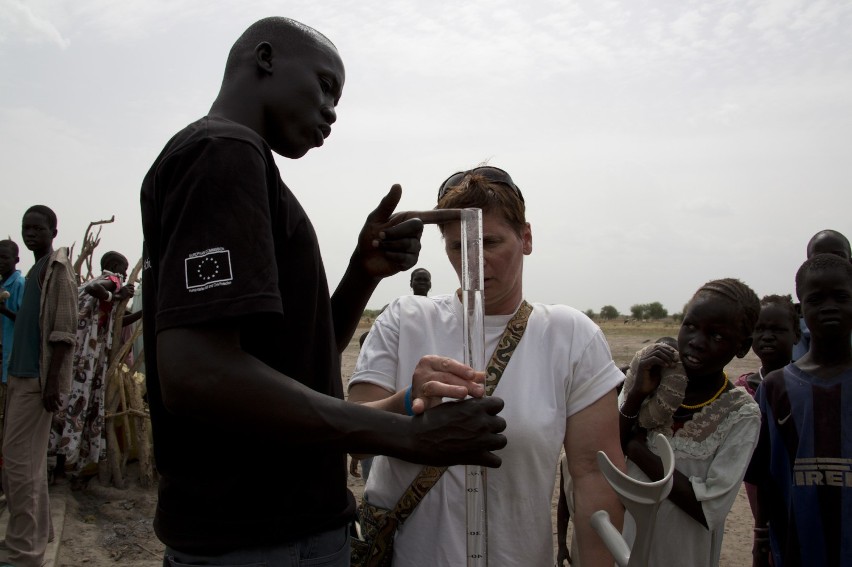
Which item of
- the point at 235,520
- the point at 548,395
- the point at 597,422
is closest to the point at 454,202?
the point at 548,395

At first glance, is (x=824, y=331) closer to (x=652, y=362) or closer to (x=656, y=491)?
(x=652, y=362)

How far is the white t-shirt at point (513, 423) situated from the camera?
192 centimetres

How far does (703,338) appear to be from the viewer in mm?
2938

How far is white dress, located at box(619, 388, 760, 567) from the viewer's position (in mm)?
2637

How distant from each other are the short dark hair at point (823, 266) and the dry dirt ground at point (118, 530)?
2711mm

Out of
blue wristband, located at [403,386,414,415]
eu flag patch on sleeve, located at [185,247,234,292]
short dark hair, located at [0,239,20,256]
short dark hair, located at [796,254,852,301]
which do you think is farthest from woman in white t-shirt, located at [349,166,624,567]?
short dark hair, located at [0,239,20,256]

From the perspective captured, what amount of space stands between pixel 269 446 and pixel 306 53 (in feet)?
2.79

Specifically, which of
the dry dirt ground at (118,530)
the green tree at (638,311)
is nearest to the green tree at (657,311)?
the green tree at (638,311)

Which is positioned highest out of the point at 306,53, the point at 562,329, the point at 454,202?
the point at 306,53

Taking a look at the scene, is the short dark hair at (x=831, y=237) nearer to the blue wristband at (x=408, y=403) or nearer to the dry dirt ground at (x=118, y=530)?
the dry dirt ground at (x=118, y=530)

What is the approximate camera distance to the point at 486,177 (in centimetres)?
218

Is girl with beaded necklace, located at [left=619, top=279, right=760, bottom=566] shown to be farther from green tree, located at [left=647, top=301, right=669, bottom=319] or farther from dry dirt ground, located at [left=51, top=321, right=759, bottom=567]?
green tree, located at [left=647, top=301, right=669, bottom=319]

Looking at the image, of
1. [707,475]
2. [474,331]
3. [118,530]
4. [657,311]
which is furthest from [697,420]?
[657,311]

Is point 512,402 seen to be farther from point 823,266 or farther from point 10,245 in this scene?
point 10,245
